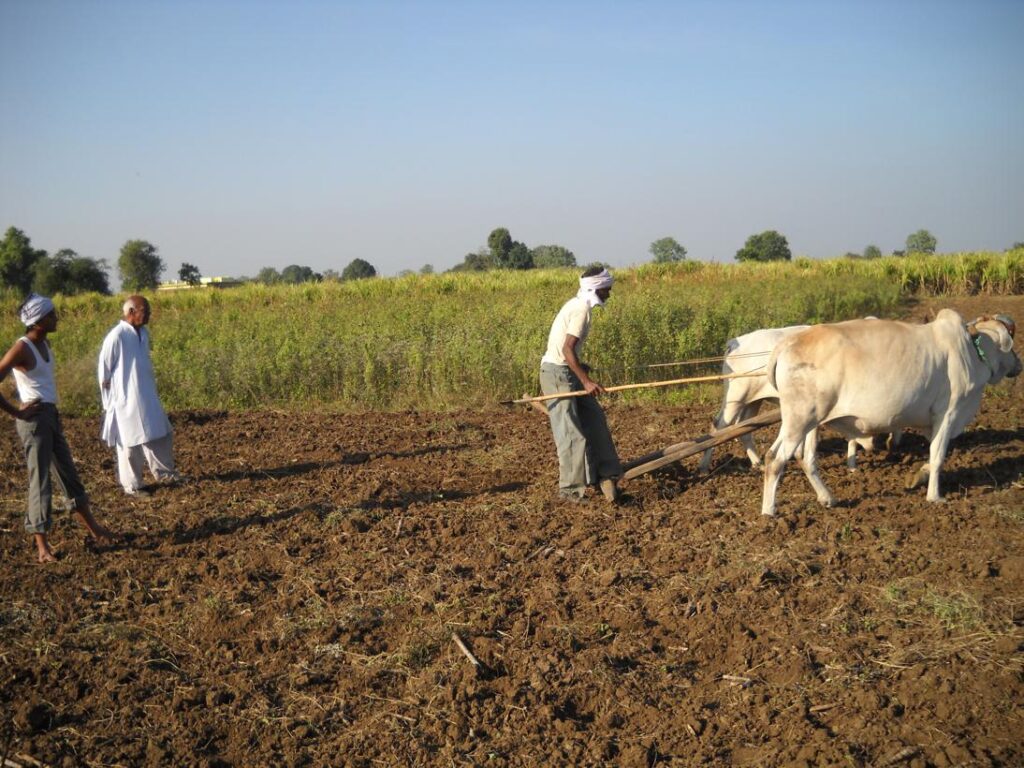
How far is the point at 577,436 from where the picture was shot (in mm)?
7465

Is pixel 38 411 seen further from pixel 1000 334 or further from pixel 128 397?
pixel 1000 334

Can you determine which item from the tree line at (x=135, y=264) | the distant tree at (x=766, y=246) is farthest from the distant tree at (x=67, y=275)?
the distant tree at (x=766, y=246)

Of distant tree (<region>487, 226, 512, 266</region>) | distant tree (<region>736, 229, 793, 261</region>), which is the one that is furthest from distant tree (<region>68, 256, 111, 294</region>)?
distant tree (<region>736, 229, 793, 261</region>)

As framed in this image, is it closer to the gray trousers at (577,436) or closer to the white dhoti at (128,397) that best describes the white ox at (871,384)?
the gray trousers at (577,436)

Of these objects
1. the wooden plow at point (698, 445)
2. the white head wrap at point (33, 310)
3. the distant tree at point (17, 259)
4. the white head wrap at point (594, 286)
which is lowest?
the wooden plow at point (698, 445)

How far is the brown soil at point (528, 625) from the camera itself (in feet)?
14.1

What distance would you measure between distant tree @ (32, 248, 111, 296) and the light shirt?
38497mm

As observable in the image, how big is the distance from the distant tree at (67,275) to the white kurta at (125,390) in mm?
35706

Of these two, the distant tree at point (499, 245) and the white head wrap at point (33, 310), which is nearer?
the white head wrap at point (33, 310)

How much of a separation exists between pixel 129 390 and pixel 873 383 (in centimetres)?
666

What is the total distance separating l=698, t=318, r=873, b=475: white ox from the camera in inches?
330

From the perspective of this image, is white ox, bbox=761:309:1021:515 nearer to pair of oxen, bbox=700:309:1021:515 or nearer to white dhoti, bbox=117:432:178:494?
pair of oxen, bbox=700:309:1021:515

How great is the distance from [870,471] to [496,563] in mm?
4080

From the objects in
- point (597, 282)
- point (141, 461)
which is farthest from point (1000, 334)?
point (141, 461)
